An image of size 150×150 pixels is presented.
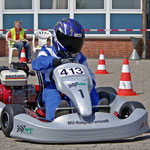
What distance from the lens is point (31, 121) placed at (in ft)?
18.3

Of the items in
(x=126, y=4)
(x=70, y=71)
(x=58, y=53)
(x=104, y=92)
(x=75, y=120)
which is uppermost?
(x=126, y=4)

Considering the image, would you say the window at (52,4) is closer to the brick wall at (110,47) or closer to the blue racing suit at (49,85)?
the brick wall at (110,47)

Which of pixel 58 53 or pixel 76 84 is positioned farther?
pixel 58 53

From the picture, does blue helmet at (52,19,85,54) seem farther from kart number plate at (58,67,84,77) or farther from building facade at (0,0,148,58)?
building facade at (0,0,148,58)

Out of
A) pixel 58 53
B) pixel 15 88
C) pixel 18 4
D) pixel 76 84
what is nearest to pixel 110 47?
pixel 18 4

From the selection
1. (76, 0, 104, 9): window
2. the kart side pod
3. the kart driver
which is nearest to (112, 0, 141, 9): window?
(76, 0, 104, 9): window

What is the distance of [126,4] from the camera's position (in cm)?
2009

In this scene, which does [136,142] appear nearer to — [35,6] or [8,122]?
[8,122]

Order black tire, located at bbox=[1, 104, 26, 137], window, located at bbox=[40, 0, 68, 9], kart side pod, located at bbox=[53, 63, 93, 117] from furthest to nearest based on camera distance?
1. window, located at bbox=[40, 0, 68, 9]
2. black tire, located at bbox=[1, 104, 26, 137]
3. kart side pod, located at bbox=[53, 63, 93, 117]

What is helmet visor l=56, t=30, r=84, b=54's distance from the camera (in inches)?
253

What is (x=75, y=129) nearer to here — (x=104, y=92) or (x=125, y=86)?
(x=104, y=92)

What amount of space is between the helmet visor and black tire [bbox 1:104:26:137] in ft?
3.30

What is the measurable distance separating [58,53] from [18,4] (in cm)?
1419

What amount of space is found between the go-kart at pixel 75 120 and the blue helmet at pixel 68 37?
437mm
